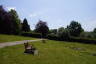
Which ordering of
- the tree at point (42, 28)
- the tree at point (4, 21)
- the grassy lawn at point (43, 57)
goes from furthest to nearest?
the tree at point (42, 28) < the tree at point (4, 21) < the grassy lawn at point (43, 57)

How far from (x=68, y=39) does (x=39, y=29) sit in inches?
1071

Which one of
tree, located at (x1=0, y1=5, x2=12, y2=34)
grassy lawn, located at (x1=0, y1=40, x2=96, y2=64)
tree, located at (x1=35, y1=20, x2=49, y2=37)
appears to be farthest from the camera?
tree, located at (x1=35, y1=20, x2=49, y2=37)

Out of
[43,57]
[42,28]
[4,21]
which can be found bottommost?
[43,57]

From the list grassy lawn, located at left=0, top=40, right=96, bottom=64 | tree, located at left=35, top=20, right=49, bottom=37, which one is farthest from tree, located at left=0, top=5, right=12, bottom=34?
grassy lawn, located at left=0, top=40, right=96, bottom=64

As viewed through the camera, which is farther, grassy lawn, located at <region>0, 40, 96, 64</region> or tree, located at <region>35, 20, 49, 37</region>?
tree, located at <region>35, 20, 49, 37</region>

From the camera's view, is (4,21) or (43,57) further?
(4,21)

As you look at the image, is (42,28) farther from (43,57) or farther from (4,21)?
(43,57)

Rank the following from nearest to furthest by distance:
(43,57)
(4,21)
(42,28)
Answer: (43,57) → (4,21) → (42,28)

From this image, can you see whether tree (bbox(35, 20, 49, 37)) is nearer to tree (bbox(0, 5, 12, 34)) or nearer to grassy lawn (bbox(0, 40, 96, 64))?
tree (bbox(0, 5, 12, 34))

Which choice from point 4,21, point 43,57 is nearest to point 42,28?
point 4,21

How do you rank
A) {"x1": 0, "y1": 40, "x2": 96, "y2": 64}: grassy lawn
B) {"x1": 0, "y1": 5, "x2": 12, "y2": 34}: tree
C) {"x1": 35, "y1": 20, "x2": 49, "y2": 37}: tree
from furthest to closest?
1. {"x1": 35, "y1": 20, "x2": 49, "y2": 37}: tree
2. {"x1": 0, "y1": 5, "x2": 12, "y2": 34}: tree
3. {"x1": 0, "y1": 40, "x2": 96, "y2": 64}: grassy lawn

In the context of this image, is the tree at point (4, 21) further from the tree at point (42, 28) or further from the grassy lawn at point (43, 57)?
the grassy lawn at point (43, 57)

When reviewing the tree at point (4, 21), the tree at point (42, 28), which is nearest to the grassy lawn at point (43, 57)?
the tree at point (4, 21)

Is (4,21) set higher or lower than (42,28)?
higher
